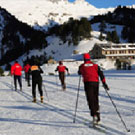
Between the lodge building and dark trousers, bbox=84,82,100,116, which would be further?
the lodge building

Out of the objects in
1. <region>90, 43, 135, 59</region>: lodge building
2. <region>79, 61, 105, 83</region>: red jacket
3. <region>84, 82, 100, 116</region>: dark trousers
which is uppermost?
<region>90, 43, 135, 59</region>: lodge building

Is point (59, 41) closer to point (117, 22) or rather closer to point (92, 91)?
point (117, 22)

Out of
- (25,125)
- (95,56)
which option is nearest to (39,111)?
(25,125)

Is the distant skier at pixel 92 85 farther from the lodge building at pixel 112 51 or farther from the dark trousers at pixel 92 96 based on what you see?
the lodge building at pixel 112 51

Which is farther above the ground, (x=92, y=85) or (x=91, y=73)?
(x=91, y=73)

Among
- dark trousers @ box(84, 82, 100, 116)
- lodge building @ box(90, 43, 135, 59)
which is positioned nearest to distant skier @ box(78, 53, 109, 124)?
dark trousers @ box(84, 82, 100, 116)

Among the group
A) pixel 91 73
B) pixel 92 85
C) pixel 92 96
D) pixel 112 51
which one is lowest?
pixel 92 96

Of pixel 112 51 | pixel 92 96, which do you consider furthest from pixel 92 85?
pixel 112 51

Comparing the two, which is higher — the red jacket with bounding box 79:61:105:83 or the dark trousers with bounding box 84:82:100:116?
the red jacket with bounding box 79:61:105:83

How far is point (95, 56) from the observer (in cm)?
7494

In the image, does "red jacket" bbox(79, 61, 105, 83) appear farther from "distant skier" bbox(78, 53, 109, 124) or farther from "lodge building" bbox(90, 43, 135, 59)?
"lodge building" bbox(90, 43, 135, 59)

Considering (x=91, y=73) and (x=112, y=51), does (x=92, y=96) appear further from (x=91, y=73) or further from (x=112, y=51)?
(x=112, y=51)

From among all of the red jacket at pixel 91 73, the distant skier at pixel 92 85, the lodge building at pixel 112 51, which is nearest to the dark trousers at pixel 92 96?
the distant skier at pixel 92 85

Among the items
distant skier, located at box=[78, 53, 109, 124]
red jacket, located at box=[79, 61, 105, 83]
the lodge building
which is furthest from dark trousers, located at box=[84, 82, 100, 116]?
the lodge building
